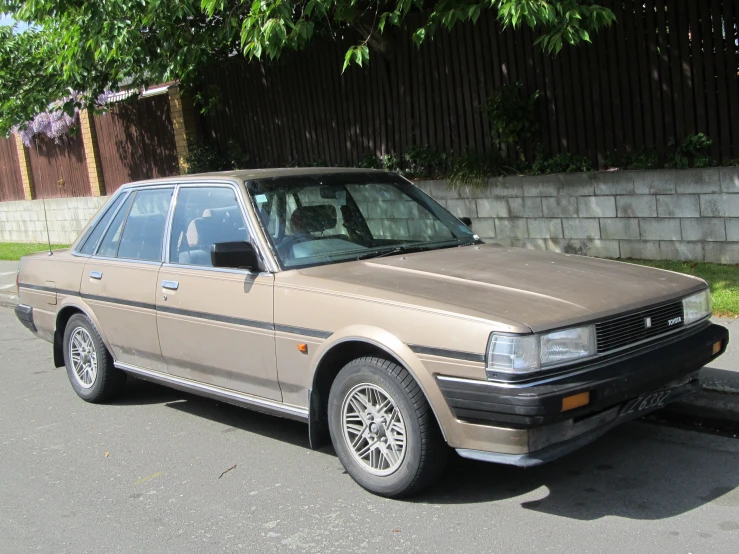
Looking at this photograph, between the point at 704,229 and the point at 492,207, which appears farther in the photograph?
the point at 492,207

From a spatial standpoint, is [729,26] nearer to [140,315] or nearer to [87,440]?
[140,315]

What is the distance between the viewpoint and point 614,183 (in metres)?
9.27

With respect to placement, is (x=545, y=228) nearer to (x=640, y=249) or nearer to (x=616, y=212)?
(x=616, y=212)

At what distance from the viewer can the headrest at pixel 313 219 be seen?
517 centimetres

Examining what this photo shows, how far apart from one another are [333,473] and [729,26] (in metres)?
6.34

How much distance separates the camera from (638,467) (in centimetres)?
455

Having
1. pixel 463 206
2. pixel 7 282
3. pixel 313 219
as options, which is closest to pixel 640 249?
pixel 463 206

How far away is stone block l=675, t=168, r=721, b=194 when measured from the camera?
8484 millimetres

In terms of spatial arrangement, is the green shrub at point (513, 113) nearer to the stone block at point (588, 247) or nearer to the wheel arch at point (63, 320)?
the stone block at point (588, 247)

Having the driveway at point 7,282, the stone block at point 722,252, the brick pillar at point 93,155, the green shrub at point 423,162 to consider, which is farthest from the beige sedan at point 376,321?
the brick pillar at point 93,155

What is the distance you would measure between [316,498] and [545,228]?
20.8 ft

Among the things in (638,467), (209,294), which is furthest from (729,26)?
(209,294)

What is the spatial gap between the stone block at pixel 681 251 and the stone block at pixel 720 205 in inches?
14.3

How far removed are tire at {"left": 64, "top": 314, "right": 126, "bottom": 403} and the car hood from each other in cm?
236
